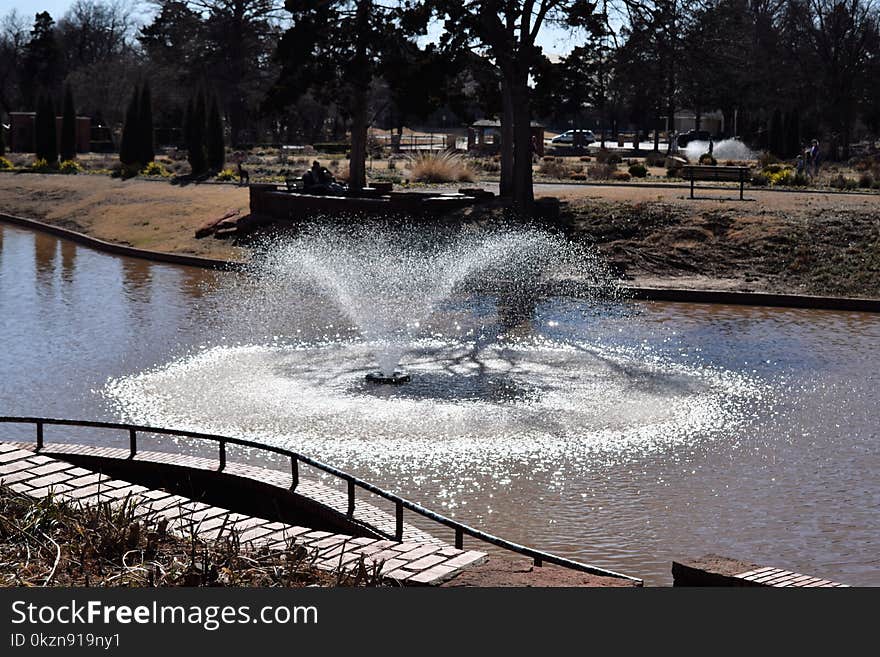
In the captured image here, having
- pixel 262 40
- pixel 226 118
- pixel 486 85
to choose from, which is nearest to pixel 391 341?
pixel 486 85

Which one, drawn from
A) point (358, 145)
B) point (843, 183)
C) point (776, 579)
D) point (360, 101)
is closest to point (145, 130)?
point (360, 101)

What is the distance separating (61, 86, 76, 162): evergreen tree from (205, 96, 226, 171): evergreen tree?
1119 cm

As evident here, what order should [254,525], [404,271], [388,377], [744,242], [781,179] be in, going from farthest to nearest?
[781,179] → [744,242] → [404,271] → [388,377] → [254,525]

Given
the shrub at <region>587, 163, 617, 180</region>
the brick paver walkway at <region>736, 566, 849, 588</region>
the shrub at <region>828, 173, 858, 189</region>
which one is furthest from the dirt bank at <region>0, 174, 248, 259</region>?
the brick paver walkway at <region>736, 566, 849, 588</region>

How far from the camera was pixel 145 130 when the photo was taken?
5034 centimetres

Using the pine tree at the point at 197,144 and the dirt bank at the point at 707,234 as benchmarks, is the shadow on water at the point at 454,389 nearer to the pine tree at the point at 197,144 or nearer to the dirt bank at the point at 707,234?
the dirt bank at the point at 707,234

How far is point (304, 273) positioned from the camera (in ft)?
83.8

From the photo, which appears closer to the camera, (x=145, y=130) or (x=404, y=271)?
(x=404, y=271)

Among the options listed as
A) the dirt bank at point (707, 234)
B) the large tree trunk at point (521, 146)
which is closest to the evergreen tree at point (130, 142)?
the dirt bank at point (707, 234)

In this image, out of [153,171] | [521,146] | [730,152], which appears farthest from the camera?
[730,152]

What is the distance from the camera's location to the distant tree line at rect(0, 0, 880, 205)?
97.4 ft

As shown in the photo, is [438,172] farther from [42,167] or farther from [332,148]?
[332,148]

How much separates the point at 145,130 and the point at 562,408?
4033 cm

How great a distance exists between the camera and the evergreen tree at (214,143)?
46500 millimetres
